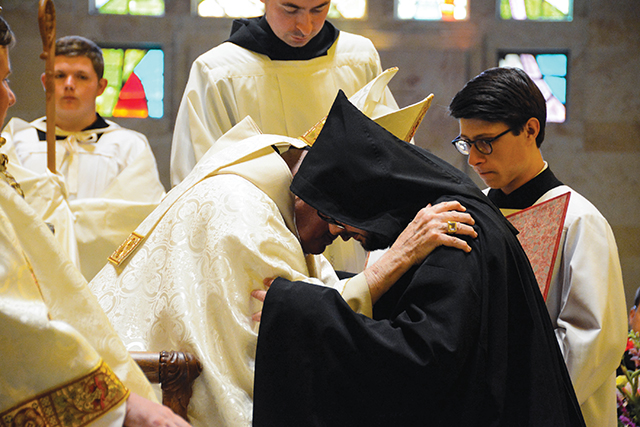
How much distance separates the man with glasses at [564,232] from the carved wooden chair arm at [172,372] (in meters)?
1.49

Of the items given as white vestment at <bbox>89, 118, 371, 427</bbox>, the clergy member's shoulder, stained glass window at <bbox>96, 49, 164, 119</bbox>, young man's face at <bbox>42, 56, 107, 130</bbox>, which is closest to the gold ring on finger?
white vestment at <bbox>89, 118, 371, 427</bbox>

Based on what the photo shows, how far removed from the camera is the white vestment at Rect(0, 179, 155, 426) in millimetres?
1550

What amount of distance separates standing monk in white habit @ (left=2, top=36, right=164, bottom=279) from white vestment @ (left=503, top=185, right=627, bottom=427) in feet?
8.31

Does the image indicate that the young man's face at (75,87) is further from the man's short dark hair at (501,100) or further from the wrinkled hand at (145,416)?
the wrinkled hand at (145,416)

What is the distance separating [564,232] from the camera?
117 inches

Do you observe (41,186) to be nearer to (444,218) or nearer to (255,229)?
(255,229)

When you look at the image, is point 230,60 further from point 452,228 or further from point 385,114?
point 452,228

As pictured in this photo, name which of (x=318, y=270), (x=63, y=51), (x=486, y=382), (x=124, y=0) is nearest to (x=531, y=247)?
(x=318, y=270)

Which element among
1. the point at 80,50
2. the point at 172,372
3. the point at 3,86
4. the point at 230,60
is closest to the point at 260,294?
the point at 172,372

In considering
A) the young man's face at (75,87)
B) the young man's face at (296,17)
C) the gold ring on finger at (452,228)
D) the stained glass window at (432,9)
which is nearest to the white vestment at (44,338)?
the gold ring on finger at (452,228)

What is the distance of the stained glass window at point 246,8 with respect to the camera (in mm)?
7461

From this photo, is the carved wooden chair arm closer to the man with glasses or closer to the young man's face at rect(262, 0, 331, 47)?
the man with glasses

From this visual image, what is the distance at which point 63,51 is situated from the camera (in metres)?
4.96

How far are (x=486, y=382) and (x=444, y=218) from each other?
1.63ft
